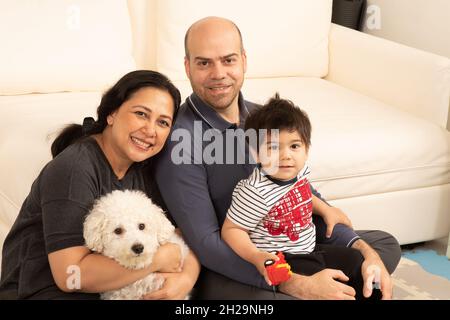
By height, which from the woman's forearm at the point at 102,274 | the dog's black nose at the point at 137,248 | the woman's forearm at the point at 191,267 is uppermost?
the dog's black nose at the point at 137,248

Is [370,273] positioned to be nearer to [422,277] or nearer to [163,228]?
[163,228]

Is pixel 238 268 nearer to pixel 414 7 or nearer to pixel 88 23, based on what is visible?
pixel 88 23

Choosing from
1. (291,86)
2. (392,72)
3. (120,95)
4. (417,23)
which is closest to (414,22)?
(417,23)

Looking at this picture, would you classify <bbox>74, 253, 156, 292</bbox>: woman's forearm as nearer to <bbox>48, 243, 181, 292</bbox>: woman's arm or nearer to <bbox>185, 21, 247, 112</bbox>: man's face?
<bbox>48, 243, 181, 292</bbox>: woman's arm

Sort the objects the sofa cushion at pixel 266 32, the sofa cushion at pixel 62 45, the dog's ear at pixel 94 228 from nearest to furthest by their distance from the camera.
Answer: the dog's ear at pixel 94 228, the sofa cushion at pixel 62 45, the sofa cushion at pixel 266 32

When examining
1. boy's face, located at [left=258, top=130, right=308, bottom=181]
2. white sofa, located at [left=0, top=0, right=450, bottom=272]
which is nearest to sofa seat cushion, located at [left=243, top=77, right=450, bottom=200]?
white sofa, located at [left=0, top=0, right=450, bottom=272]

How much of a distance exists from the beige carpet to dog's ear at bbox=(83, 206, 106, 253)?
1137 mm

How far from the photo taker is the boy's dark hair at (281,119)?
63.2 inches

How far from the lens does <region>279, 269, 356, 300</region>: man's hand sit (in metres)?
1.53

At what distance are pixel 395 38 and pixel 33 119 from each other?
177cm

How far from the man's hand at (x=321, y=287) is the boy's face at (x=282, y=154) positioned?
244mm

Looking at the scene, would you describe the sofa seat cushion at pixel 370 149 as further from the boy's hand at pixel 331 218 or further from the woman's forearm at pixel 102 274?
the woman's forearm at pixel 102 274

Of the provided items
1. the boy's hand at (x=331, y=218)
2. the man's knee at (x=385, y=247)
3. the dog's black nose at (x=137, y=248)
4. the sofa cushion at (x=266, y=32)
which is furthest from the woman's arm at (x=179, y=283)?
the sofa cushion at (x=266, y=32)
